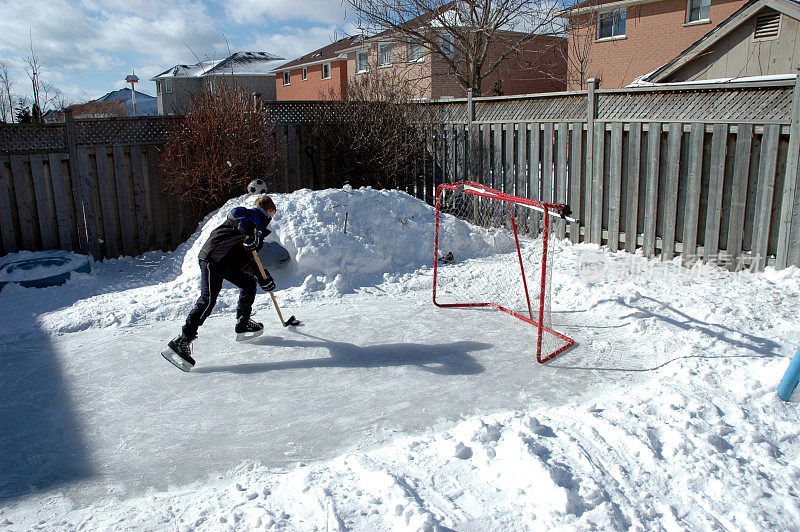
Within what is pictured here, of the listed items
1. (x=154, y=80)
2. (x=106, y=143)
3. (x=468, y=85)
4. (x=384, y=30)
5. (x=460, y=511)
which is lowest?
(x=460, y=511)

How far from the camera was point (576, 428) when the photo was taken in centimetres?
371

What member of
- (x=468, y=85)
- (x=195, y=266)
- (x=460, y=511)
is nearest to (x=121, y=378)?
(x=195, y=266)

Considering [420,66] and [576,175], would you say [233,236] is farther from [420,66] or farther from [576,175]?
[420,66]

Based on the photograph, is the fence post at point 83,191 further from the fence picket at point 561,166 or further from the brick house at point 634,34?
the brick house at point 634,34

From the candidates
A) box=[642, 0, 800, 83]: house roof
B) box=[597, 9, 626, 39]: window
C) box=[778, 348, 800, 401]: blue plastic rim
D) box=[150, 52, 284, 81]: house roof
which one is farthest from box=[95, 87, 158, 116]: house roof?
box=[778, 348, 800, 401]: blue plastic rim

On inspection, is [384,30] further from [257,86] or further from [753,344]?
[257,86]

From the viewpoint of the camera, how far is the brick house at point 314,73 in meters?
36.3

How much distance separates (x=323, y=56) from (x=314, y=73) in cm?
171

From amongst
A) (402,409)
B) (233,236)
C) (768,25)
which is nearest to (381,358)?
(402,409)

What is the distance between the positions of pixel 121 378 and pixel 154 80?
Answer: 49230mm

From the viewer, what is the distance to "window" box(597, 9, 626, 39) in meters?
22.3

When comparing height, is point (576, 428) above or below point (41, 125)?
below

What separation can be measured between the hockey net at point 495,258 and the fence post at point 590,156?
17.8 inches

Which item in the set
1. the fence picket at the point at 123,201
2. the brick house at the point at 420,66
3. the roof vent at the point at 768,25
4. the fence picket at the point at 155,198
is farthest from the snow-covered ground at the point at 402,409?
the roof vent at the point at 768,25
